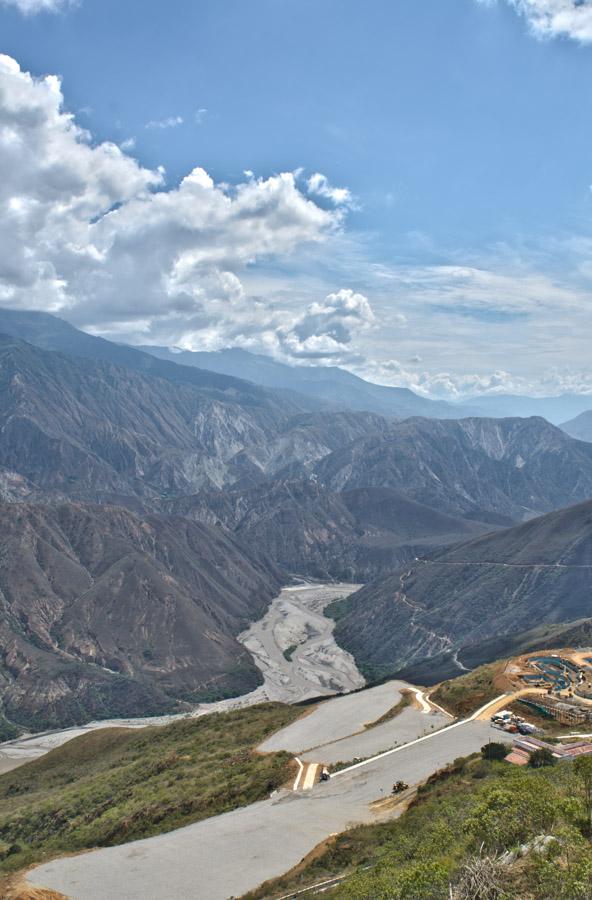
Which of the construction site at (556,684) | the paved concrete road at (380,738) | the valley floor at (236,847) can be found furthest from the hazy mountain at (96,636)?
the valley floor at (236,847)

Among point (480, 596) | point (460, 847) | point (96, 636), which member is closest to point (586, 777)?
point (460, 847)

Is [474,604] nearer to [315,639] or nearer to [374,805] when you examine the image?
[315,639]

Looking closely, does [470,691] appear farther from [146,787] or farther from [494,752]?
[146,787]

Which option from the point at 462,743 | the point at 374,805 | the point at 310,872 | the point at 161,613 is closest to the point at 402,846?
the point at 310,872

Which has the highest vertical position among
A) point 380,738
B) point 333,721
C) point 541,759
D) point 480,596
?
point 541,759

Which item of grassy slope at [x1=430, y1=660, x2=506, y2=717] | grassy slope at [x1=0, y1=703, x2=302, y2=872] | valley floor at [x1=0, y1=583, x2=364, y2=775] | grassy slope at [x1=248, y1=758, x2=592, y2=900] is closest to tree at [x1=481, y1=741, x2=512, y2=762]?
grassy slope at [x1=248, y1=758, x2=592, y2=900]
